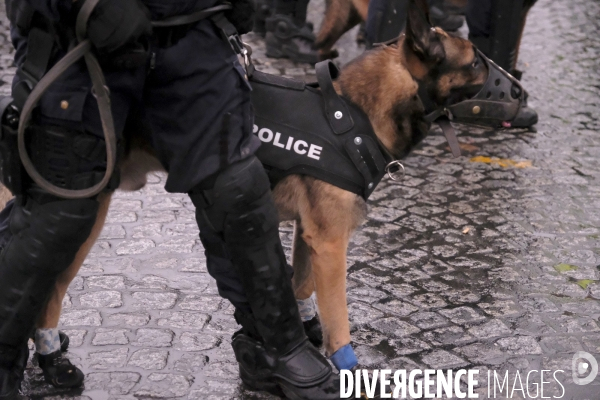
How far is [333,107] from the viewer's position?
9.98ft

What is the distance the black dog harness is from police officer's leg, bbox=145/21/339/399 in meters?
0.29

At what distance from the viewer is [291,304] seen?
9.24 feet

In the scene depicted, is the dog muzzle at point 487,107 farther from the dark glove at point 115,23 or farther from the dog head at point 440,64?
the dark glove at point 115,23

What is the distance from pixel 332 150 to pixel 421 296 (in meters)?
1.15

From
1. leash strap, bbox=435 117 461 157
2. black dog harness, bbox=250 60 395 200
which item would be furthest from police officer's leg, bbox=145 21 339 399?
leash strap, bbox=435 117 461 157

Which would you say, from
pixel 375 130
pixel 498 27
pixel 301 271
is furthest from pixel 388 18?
pixel 301 271

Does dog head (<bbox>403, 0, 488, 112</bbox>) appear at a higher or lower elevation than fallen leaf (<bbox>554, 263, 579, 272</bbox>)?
higher

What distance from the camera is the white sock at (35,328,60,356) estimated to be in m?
2.95

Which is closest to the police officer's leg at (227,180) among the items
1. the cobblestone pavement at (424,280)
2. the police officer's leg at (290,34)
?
the cobblestone pavement at (424,280)

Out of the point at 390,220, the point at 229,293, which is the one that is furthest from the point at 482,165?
the point at 229,293

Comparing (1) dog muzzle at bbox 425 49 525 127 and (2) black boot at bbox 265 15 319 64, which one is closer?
(1) dog muzzle at bbox 425 49 525 127

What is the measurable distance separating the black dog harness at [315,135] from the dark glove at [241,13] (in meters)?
0.39

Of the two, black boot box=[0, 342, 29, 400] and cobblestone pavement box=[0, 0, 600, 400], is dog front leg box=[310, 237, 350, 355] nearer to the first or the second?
cobblestone pavement box=[0, 0, 600, 400]

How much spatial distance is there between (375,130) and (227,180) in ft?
2.63
